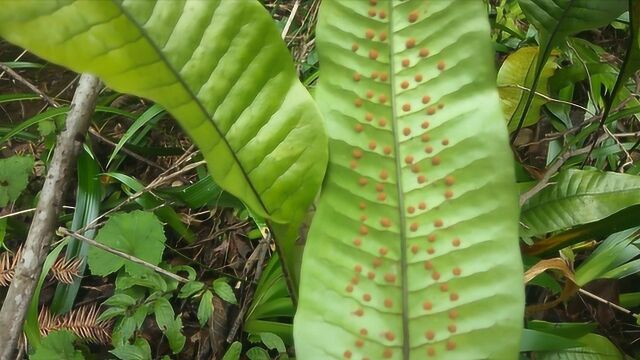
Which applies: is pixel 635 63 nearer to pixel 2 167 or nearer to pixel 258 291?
pixel 258 291

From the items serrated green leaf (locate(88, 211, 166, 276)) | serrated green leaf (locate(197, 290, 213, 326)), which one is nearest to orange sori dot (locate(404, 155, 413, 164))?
serrated green leaf (locate(197, 290, 213, 326))

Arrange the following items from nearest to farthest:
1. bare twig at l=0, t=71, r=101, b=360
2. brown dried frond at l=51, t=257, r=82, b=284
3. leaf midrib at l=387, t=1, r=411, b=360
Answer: leaf midrib at l=387, t=1, r=411, b=360 < bare twig at l=0, t=71, r=101, b=360 < brown dried frond at l=51, t=257, r=82, b=284

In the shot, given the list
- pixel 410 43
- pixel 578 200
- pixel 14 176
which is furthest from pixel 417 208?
pixel 14 176

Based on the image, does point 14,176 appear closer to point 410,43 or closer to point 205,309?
point 205,309

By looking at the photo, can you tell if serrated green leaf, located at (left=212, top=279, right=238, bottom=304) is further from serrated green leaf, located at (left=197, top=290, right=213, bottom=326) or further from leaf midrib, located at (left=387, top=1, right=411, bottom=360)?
leaf midrib, located at (left=387, top=1, right=411, bottom=360)

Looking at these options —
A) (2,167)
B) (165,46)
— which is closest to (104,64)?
(165,46)

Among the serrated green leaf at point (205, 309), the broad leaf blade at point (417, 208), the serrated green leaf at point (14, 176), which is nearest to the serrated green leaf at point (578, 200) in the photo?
the broad leaf blade at point (417, 208)
